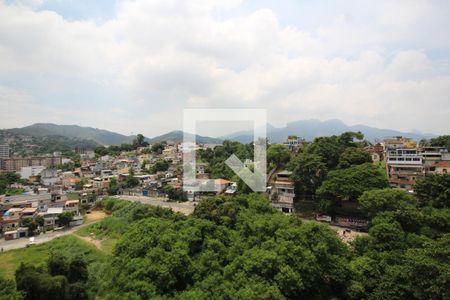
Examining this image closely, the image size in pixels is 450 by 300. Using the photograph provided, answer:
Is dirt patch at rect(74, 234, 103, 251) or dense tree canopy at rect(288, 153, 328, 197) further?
dense tree canopy at rect(288, 153, 328, 197)

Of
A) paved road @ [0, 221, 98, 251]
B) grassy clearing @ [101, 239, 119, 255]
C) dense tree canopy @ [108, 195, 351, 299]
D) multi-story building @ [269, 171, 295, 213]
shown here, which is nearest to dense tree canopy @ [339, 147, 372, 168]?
multi-story building @ [269, 171, 295, 213]

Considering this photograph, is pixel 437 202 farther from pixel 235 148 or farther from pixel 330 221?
pixel 235 148

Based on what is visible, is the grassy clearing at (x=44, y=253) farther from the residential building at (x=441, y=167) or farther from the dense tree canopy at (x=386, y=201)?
the residential building at (x=441, y=167)

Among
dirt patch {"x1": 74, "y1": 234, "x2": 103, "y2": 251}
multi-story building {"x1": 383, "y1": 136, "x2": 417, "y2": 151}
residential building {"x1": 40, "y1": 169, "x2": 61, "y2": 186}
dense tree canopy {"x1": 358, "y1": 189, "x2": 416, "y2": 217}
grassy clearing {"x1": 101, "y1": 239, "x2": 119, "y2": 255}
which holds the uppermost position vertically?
multi-story building {"x1": 383, "y1": 136, "x2": 417, "y2": 151}

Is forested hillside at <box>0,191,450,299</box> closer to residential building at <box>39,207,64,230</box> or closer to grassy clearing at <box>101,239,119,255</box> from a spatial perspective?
grassy clearing at <box>101,239,119,255</box>

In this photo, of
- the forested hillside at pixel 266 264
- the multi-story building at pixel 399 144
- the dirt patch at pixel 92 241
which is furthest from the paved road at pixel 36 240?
the multi-story building at pixel 399 144

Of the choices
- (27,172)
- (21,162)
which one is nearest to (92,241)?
(27,172)
